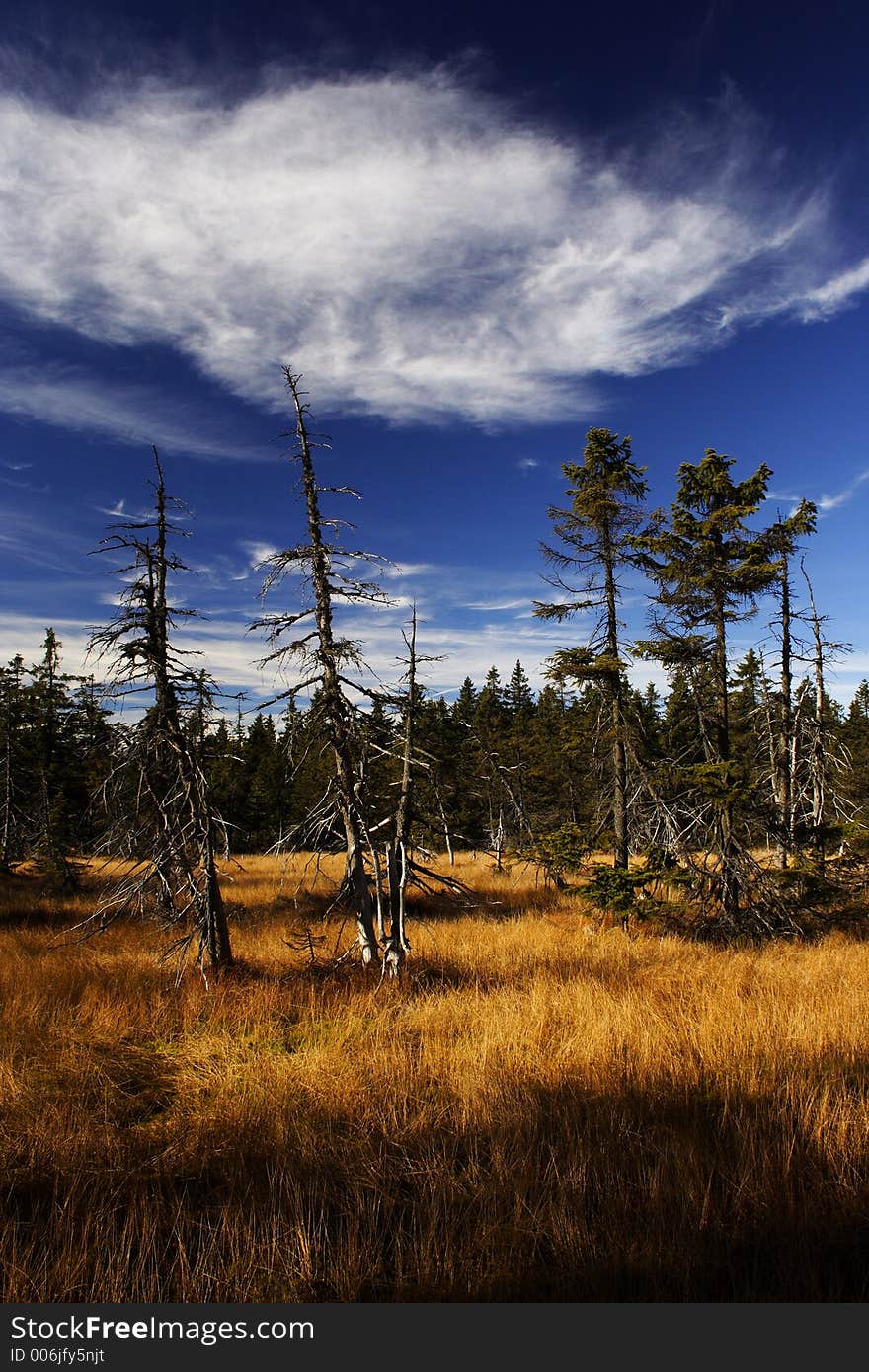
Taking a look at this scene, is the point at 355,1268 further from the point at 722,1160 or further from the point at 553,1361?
the point at 722,1160

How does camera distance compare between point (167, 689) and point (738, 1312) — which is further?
point (167, 689)

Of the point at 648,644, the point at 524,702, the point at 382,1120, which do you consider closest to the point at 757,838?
the point at 648,644

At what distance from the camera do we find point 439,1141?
4.22 m

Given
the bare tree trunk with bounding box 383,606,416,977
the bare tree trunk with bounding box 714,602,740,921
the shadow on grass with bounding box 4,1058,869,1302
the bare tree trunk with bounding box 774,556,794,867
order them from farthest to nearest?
the bare tree trunk with bounding box 774,556,794,867 → the bare tree trunk with bounding box 714,602,740,921 → the bare tree trunk with bounding box 383,606,416,977 → the shadow on grass with bounding box 4,1058,869,1302

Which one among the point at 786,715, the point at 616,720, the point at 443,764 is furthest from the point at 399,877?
the point at 786,715

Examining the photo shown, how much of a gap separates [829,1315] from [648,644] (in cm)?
1044

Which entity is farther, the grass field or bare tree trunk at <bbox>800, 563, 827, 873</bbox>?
bare tree trunk at <bbox>800, 563, 827, 873</bbox>

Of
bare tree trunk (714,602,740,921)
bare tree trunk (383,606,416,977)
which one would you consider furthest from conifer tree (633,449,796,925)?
bare tree trunk (383,606,416,977)

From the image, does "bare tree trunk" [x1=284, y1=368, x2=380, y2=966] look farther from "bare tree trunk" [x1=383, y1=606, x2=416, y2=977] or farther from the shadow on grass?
the shadow on grass

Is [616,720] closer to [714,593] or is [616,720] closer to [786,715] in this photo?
[714,593]

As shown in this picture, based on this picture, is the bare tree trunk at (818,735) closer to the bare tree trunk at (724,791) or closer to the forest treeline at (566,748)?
the forest treeline at (566,748)

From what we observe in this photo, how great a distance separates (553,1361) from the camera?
2.56 m

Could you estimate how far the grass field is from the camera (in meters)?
2.99

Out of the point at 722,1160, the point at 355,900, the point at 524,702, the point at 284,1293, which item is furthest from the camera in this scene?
the point at 524,702
